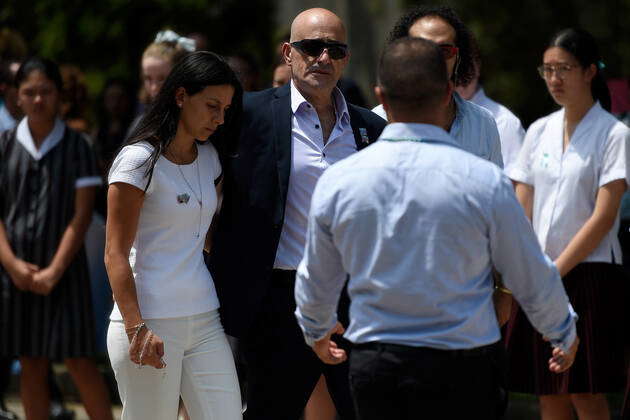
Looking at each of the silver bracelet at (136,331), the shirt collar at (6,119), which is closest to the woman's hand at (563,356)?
the silver bracelet at (136,331)

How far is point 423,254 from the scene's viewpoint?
3.54 meters

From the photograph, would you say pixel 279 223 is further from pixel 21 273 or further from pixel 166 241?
pixel 21 273

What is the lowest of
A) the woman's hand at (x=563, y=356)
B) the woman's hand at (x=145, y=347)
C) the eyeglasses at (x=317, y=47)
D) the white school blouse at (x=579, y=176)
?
the woman's hand at (x=145, y=347)

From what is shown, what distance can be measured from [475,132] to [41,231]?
3163 millimetres

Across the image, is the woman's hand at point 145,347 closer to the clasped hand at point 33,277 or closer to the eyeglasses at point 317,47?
the eyeglasses at point 317,47

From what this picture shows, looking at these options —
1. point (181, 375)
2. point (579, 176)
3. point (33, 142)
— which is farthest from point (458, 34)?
point (33, 142)

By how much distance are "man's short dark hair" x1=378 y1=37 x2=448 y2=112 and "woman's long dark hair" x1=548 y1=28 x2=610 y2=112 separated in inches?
100

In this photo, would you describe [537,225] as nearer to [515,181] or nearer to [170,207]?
[515,181]

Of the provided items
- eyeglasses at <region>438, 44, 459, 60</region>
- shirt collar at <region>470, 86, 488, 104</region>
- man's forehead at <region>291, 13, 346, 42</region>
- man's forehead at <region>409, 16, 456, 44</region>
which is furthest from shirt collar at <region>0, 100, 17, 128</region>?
eyeglasses at <region>438, 44, 459, 60</region>

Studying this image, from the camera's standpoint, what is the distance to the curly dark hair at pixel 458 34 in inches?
212

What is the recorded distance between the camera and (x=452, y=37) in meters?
5.34

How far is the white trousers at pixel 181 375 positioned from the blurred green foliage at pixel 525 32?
12.5 m

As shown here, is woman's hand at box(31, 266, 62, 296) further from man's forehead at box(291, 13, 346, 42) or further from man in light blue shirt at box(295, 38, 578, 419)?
man in light blue shirt at box(295, 38, 578, 419)

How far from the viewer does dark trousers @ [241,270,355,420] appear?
16.4 ft
